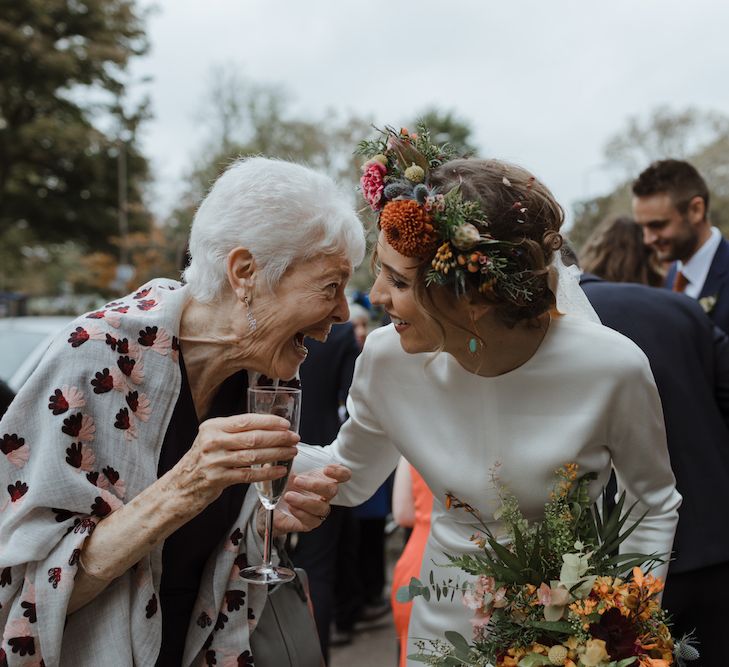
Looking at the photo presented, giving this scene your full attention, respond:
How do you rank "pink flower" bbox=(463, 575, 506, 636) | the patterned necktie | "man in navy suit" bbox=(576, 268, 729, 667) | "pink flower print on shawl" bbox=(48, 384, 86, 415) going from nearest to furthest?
1. "pink flower" bbox=(463, 575, 506, 636)
2. "pink flower print on shawl" bbox=(48, 384, 86, 415)
3. "man in navy suit" bbox=(576, 268, 729, 667)
4. the patterned necktie

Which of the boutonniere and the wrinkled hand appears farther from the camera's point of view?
the boutonniere

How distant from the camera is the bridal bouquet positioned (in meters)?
1.71

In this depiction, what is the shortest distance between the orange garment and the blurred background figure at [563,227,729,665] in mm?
867

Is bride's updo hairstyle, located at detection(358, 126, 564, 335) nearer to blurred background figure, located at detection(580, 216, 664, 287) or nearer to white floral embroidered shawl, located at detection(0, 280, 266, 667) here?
white floral embroidered shawl, located at detection(0, 280, 266, 667)

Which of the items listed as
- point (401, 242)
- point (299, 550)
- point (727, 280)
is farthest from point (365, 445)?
point (727, 280)

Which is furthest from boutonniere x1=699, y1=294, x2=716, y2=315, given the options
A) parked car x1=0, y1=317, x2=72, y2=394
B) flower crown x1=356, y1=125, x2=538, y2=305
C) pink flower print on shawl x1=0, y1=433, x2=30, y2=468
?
parked car x1=0, y1=317, x2=72, y2=394

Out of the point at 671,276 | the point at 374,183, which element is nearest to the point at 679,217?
the point at 671,276

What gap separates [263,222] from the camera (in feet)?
7.32

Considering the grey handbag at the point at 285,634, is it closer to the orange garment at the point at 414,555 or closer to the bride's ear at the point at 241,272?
the orange garment at the point at 414,555

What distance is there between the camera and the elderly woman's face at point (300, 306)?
7.39ft

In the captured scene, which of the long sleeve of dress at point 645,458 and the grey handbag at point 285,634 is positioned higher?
A: the long sleeve of dress at point 645,458

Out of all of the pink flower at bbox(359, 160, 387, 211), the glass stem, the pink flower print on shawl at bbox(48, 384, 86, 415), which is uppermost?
the pink flower at bbox(359, 160, 387, 211)

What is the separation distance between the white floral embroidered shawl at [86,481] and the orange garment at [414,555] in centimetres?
86

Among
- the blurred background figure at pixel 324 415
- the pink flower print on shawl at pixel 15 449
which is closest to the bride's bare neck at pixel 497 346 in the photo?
the pink flower print on shawl at pixel 15 449
